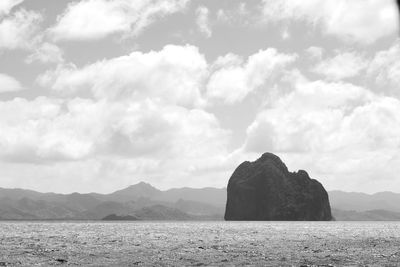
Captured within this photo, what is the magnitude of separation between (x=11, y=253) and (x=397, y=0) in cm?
3608

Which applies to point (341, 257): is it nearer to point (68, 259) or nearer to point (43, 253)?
point (68, 259)

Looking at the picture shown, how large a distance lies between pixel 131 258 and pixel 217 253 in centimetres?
750

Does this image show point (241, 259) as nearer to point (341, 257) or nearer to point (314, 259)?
point (314, 259)

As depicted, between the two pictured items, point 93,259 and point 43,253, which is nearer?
point 93,259

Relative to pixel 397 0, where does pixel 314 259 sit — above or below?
below

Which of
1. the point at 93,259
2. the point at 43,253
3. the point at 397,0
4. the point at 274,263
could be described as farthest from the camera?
the point at 43,253

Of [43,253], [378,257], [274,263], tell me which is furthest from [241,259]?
[43,253]

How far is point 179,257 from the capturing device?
35.7m

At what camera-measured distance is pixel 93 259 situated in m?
33.8

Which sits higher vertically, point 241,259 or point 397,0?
point 397,0

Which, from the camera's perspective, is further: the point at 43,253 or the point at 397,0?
the point at 43,253

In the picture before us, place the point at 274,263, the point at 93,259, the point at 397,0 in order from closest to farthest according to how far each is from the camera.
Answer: the point at 397,0
the point at 274,263
the point at 93,259

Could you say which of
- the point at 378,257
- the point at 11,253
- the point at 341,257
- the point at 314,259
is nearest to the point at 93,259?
the point at 11,253

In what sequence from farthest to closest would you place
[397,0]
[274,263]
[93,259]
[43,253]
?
[43,253], [93,259], [274,263], [397,0]
